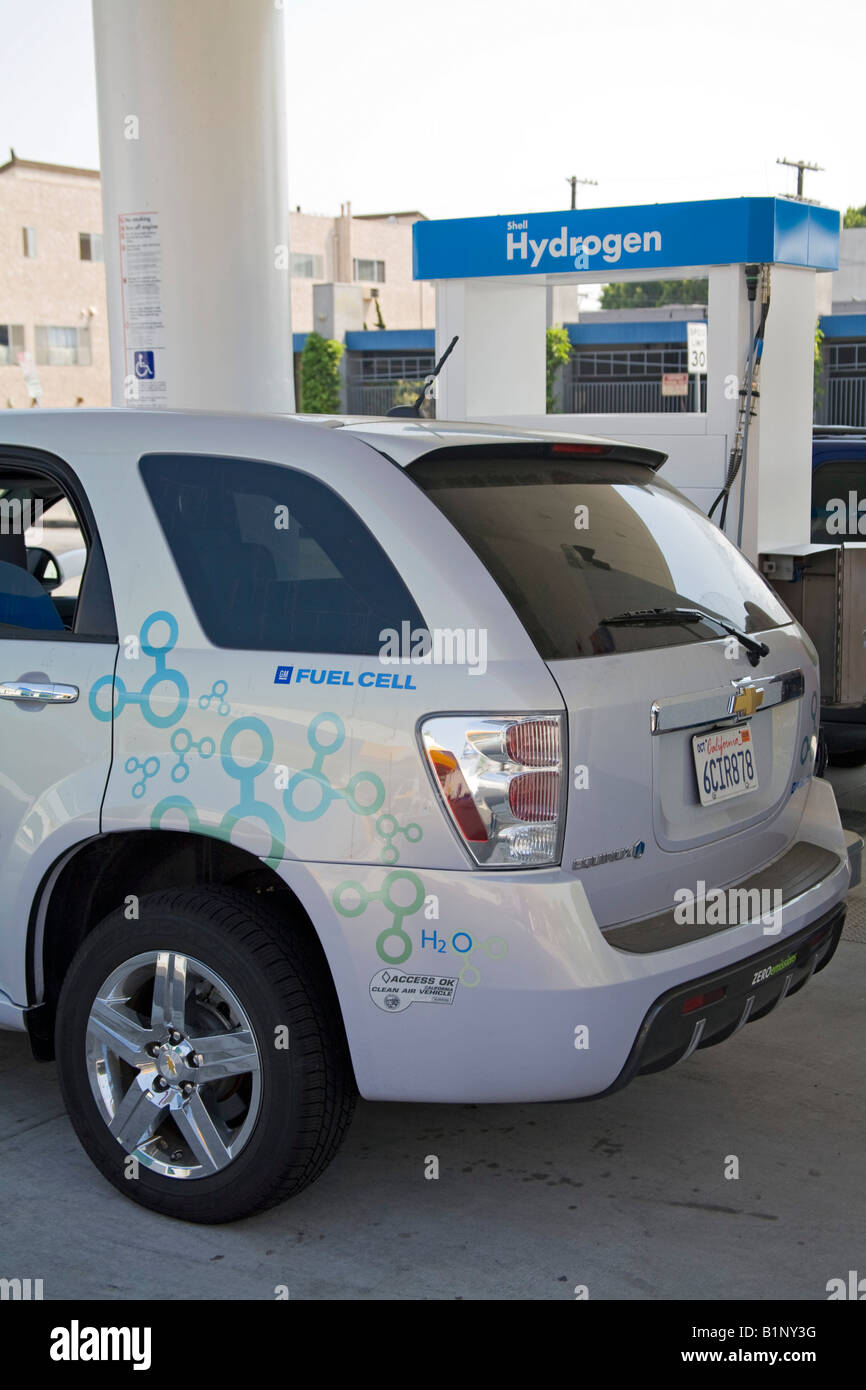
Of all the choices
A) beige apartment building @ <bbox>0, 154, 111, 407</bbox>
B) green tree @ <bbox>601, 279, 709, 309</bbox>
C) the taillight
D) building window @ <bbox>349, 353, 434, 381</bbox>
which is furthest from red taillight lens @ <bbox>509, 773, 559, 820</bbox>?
green tree @ <bbox>601, 279, 709, 309</bbox>

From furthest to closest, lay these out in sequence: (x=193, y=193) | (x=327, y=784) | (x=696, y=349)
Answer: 1. (x=696, y=349)
2. (x=193, y=193)
3. (x=327, y=784)

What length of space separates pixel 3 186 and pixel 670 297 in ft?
266

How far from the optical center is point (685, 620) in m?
3.81

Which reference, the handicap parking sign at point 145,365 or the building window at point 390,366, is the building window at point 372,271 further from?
the handicap parking sign at point 145,365

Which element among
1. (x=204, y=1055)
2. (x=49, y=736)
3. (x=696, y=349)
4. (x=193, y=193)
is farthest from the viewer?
(x=696, y=349)

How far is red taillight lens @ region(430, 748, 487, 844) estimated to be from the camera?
327 cm

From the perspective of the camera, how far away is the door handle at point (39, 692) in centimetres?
378

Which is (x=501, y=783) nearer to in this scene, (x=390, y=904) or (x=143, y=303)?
(x=390, y=904)

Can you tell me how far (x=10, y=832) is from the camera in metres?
3.86

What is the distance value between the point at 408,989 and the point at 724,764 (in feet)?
3.35

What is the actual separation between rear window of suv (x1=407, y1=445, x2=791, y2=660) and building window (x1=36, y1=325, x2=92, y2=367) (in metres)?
57.1

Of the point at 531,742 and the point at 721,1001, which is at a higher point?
the point at 531,742

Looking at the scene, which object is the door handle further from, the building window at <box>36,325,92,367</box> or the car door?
the building window at <box>36,325,92,367</box>

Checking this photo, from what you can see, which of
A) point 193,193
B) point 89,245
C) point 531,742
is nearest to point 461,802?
point 531,742
